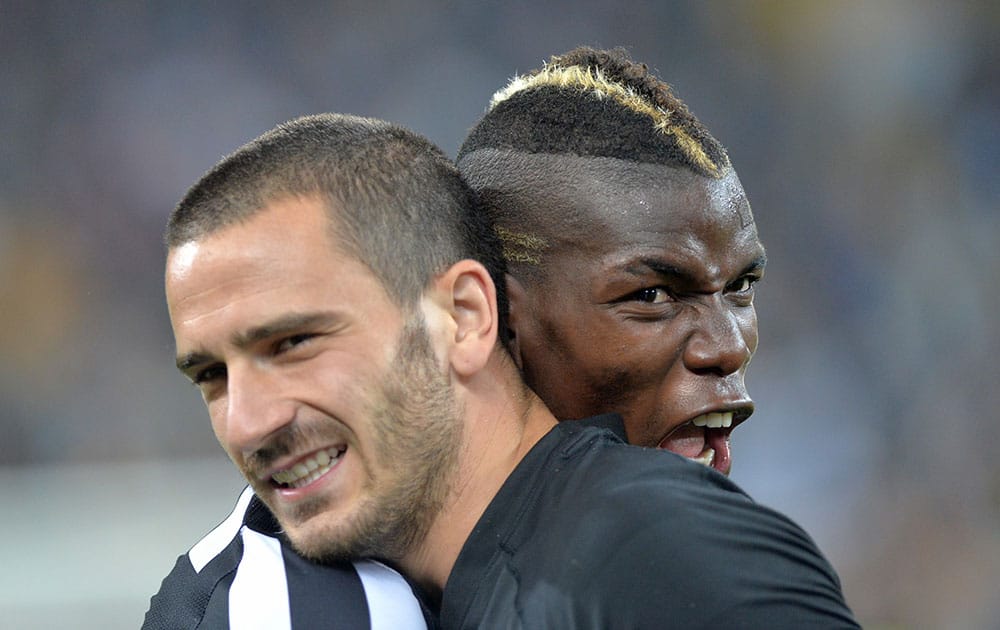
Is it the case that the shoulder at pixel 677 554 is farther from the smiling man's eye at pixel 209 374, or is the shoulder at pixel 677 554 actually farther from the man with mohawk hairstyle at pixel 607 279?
the smiling man's eye at pixel 209 374

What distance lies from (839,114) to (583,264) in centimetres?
407

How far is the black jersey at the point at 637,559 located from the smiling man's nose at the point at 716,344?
318 millimetres

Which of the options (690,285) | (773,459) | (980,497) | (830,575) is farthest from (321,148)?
(980,497)

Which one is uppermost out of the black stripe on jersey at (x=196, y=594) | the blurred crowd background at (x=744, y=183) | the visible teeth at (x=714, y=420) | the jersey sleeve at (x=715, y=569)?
the blurred crowd background at (x=744, y=183)

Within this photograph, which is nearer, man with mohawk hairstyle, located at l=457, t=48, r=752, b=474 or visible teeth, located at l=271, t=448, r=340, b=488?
visible teeth, located at l=271, t=448, r=340, b=488

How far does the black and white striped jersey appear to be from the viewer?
160 centimetres

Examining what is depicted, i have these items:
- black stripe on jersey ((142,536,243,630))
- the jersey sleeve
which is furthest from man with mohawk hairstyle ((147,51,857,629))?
black stripe on jersey ((142,536,243,630))

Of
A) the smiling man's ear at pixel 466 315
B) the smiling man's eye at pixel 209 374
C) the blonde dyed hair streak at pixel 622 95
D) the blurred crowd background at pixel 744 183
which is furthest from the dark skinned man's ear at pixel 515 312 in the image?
the blurred crowd background at pixel 744 183

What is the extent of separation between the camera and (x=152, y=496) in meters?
4.72

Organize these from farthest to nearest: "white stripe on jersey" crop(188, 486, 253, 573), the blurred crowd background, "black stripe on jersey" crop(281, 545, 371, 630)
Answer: the blurred crowd background, "white stripe on jersey" crop(188, 486, 253, 573), "black stripe on jersey" crop(281, 545, 371, 630)

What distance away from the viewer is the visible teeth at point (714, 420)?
6.46 ft

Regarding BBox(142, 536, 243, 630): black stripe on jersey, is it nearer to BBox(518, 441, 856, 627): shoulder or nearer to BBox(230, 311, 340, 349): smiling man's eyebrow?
BBox(230, 311, 340, 349): smiling man's eyebrow

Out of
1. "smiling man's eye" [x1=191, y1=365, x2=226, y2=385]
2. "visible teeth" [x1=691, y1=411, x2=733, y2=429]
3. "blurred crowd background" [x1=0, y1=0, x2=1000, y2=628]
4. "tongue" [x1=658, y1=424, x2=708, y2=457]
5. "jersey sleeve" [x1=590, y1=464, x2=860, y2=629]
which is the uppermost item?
"blurred crowd background" [x1=0, y1=0, x2=1000, y2=628]

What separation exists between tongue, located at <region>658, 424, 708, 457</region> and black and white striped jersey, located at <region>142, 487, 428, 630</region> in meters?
0.52
